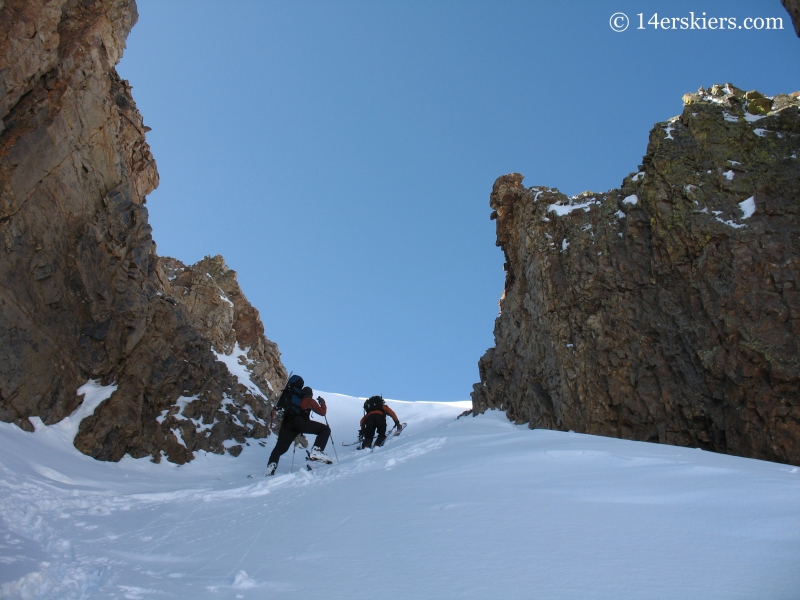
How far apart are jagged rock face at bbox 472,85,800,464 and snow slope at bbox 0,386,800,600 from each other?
697 centimetres

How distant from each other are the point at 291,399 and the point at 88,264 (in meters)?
8.75

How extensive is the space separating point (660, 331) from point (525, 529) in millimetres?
12295

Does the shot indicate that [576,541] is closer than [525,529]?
Yes

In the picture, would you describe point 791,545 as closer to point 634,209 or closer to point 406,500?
point 406,500

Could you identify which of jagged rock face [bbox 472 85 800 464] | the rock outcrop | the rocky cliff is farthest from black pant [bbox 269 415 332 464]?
the rock outcrop

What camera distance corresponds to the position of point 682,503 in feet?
11.9

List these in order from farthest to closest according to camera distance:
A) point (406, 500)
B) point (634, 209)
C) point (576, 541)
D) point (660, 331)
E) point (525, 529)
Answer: point (634, 209), point (660, 331), point (406, 500), point (525, 529), point (576, 541)

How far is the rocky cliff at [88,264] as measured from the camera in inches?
504

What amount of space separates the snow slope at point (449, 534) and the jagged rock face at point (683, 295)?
6.97 meters

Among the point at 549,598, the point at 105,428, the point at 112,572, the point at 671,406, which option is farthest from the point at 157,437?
the point at 549,598

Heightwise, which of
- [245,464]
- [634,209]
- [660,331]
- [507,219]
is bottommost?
[245,464]

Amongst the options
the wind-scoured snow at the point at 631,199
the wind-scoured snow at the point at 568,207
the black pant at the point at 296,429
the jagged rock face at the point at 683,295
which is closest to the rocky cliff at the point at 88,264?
the black pant at the point at 296,429

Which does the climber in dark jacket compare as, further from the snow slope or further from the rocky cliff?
the rocky cliff

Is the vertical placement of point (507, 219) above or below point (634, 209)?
above
